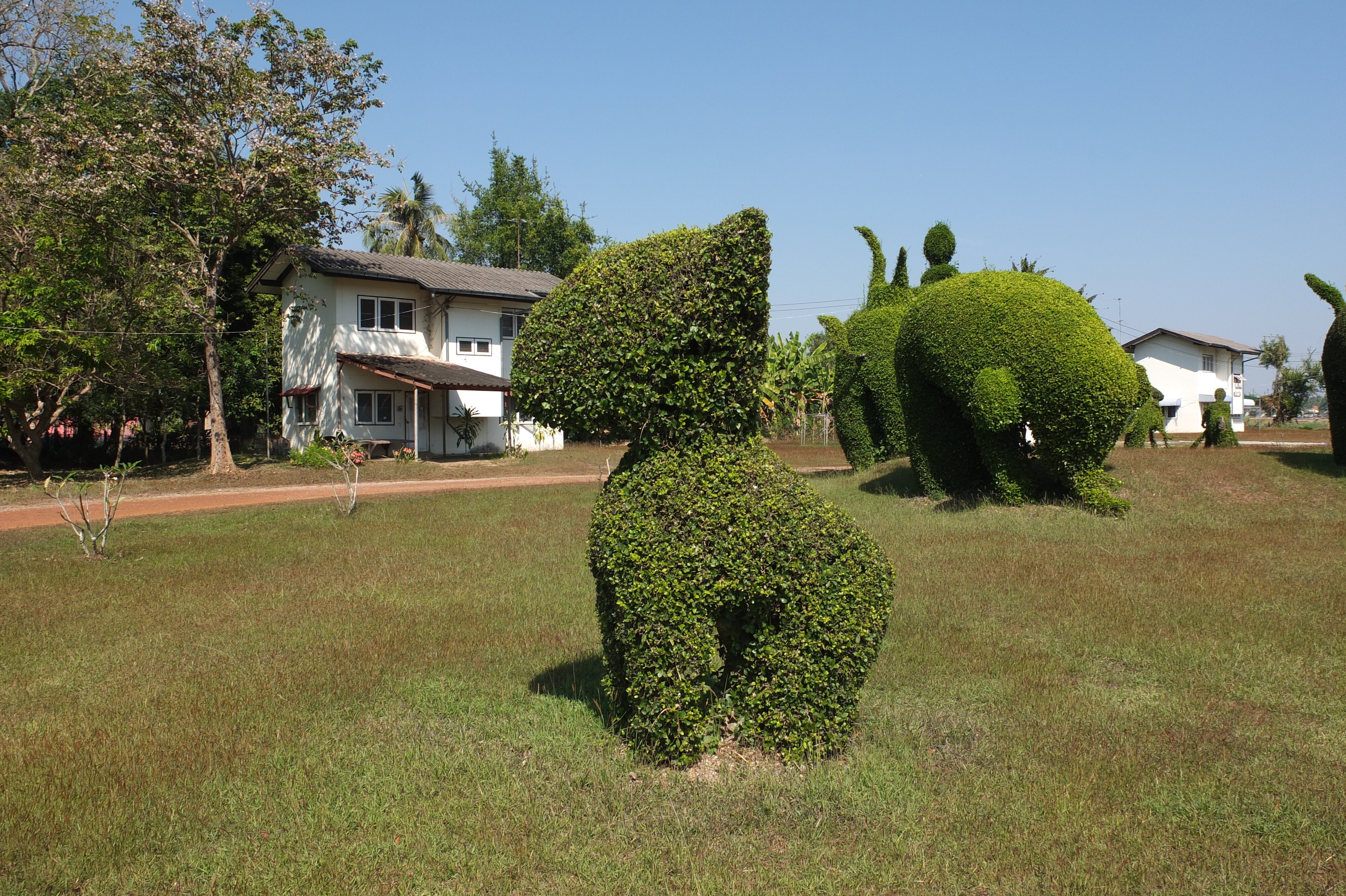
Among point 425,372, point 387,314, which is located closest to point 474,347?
point 387,314

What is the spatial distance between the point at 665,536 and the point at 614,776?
1.32 m

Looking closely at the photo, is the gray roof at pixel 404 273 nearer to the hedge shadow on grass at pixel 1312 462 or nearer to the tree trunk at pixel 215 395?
the tree trunk at pixel 215 395

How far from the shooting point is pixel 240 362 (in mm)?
32750

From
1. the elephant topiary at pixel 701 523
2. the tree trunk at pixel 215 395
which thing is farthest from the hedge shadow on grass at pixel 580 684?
the tree trunk at pixel 215 395

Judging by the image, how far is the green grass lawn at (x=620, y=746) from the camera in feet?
12.7

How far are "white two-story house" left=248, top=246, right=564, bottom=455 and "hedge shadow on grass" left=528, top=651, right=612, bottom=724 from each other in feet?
72.3

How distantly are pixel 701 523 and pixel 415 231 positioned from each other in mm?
46492

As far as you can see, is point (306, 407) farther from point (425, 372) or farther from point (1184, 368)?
point (1184, 368)

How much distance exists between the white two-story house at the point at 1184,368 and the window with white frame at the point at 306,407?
38.7m

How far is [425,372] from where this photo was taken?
29.4 metres

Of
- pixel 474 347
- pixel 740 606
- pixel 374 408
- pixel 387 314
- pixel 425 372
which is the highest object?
pixel 387 314

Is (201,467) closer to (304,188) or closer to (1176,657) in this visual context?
(304,188)

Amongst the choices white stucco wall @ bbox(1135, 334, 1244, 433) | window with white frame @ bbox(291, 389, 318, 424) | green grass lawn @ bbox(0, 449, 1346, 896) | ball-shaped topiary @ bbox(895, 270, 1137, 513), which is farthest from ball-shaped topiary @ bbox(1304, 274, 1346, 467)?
white stucco wall @ bbox(1135, 334, 1244, 433)

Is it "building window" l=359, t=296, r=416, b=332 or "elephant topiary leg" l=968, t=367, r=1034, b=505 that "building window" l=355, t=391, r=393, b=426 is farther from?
"elephant topiary leg" l=968, t=367, r=1034, b=505
